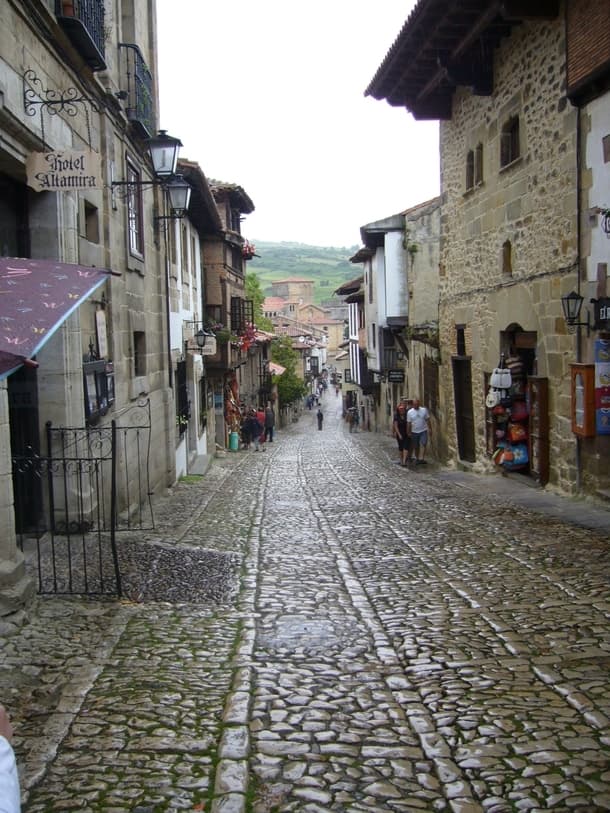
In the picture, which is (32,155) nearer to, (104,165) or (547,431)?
(104,165)

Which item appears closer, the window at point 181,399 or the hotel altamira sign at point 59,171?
the hotel altamira sign at point 59,171

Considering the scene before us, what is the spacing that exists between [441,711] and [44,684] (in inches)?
91.0

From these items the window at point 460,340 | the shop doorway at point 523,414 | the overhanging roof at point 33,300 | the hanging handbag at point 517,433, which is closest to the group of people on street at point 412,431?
the window at point 460,340

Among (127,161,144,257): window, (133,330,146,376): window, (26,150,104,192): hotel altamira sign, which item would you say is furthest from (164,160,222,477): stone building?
(26,150,104,192): hotel altamira sign

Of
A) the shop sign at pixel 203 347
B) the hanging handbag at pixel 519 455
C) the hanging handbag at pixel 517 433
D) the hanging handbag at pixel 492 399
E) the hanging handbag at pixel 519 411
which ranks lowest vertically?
the hanging handbag at pixel 519 455

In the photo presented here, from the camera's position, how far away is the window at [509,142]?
1420 cm

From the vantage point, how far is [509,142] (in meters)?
14.5

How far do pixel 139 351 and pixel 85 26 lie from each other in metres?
5.75

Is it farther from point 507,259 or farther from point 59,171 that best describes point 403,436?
point 59,171

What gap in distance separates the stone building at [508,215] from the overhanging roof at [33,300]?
7.97 meters

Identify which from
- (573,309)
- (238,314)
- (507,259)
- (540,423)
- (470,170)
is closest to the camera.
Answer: (573,309)

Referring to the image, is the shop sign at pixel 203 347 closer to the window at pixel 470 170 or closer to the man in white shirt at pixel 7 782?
the window at pixel 470 170

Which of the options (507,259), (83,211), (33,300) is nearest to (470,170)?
(507,259)

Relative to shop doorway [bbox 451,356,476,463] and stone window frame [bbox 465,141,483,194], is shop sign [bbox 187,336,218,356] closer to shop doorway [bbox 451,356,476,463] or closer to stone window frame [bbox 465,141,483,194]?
shop doorway [bbox 451,356,476,463]
